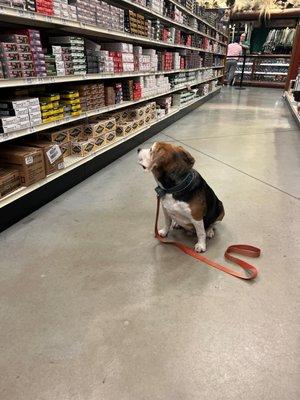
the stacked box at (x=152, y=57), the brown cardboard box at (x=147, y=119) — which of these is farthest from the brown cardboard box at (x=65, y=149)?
the stacked box at (x=152, y=57)

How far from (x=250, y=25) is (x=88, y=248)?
14.6m

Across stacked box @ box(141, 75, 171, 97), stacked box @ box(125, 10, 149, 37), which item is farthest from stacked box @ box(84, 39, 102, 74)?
stacked box @ box(141, 75, 171, 97)

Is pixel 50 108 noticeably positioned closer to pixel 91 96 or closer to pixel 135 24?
pixel 91 96

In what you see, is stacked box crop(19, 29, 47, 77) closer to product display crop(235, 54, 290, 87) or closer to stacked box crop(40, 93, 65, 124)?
stacked box crop(40, 93, 65, 124)

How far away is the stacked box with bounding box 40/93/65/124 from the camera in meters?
2.33

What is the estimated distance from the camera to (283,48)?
12.5 metres

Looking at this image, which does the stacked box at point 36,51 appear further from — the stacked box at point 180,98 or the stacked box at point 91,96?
the stacked box at point 180,98

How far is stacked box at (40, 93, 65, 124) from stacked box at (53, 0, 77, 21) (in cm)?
61

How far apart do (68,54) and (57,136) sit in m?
0.71

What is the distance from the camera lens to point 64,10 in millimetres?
2320

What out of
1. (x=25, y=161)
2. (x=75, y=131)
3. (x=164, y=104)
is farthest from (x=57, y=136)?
(x=164, y=104)

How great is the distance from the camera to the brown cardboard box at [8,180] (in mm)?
2021

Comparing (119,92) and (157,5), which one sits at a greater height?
(157,5)

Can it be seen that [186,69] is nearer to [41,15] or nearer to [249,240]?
[41,15]
